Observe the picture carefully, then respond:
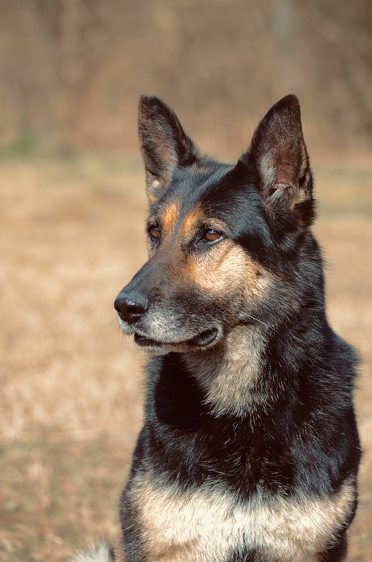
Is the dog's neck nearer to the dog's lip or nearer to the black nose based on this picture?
the dog's lip

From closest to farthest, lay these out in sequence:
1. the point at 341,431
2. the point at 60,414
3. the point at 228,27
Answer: the point at 341,431, the point at 60,414, the point at 228,27

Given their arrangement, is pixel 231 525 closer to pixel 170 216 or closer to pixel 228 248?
pixel 228 248

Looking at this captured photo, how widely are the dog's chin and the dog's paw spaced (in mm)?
1149

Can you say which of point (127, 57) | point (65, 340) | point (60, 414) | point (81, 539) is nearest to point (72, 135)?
point (127, 57)

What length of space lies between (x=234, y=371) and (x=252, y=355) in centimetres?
13

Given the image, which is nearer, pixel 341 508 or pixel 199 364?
pixel 341 508

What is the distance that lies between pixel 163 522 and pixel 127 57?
66.2 ft

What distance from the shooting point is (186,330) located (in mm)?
2957

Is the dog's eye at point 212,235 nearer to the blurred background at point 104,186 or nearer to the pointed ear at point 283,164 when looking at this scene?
the pointed ear at point 283,164

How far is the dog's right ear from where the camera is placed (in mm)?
3471

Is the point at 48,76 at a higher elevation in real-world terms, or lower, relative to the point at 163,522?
higher

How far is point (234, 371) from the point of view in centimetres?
319

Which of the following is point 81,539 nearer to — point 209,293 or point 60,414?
point 60,414

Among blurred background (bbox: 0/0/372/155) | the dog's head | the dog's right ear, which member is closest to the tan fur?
the dog's head
